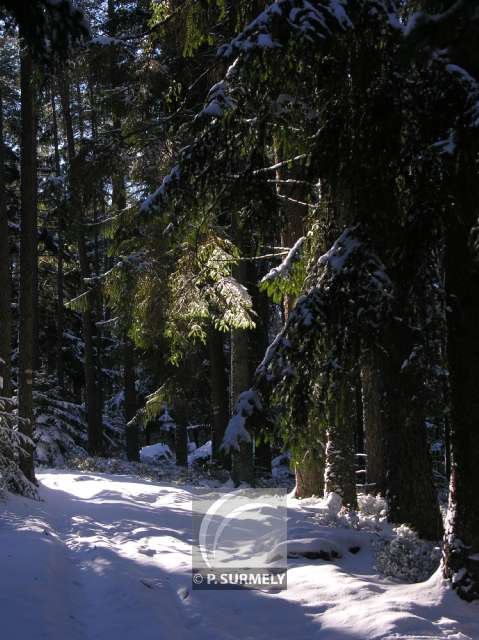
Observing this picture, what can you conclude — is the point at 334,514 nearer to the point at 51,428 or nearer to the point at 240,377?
the point at 240,377

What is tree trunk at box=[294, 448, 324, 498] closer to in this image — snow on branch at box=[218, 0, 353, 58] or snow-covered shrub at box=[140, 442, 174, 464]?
snow on branch at box=[218, 0, 353, 58]

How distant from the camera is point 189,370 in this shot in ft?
58.6

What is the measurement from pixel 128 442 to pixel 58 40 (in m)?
19.0

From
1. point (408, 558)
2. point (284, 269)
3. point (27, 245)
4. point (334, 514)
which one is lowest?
point (334, 514)

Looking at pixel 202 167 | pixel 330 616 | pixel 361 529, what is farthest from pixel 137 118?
pixel 330 616

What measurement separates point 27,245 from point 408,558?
358 inches

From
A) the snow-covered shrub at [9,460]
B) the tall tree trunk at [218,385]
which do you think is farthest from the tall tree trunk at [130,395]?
the snow-covered shrub at [9,460]

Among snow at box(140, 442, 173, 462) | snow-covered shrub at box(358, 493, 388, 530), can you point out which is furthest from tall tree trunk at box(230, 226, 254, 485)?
snow at box(140, 442, 173, 462)

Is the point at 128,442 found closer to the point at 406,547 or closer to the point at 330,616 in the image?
the point at 406,547

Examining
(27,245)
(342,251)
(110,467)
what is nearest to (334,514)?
(342,251)

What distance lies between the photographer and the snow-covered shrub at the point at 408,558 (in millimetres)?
6895

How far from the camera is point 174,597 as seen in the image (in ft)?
20.7

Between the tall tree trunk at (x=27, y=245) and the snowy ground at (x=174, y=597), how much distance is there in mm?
3439

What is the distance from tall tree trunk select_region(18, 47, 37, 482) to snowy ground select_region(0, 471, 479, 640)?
344 centimetres
